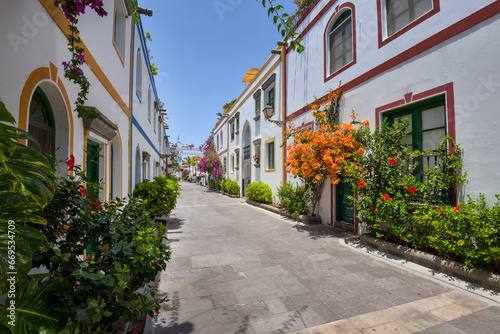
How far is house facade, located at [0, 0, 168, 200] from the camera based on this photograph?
6.24 feet

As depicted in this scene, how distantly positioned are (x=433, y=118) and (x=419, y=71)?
94cm

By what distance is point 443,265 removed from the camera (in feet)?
12.1

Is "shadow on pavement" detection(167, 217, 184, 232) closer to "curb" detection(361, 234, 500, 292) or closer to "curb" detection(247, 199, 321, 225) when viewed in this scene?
"curb" detection(247, 199, 321, 225)

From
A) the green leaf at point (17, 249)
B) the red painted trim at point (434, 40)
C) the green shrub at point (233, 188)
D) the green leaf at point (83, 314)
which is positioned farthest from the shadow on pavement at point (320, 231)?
the green shrub at point (233, 188)

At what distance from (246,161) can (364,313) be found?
14.0 m

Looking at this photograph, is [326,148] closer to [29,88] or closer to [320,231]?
[320,231]

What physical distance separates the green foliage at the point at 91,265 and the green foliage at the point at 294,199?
6633 mm

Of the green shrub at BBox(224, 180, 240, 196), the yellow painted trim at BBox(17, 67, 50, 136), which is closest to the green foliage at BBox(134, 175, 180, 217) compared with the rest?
the yellow painted trim at BBox(17, 67, 50, 136)

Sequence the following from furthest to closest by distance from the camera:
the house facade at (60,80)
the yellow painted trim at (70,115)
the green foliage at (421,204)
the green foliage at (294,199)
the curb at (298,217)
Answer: the green foliage at (294,199)
the curb at (298,217)
the green foliage at (421,204)
the yellow painted trim at (70,115)
the house facade at (60,80)

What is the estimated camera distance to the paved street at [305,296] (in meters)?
2.53

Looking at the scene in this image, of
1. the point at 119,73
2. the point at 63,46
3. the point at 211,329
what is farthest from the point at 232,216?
Answer: the point at 63,46

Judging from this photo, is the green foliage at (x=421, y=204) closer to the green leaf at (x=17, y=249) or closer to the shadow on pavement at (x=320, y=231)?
the shadow on pavement at (x=320, y=231)

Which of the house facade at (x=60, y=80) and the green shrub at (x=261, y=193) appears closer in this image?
the house facade at (x=60, y=80)

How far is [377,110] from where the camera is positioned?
5.63m
